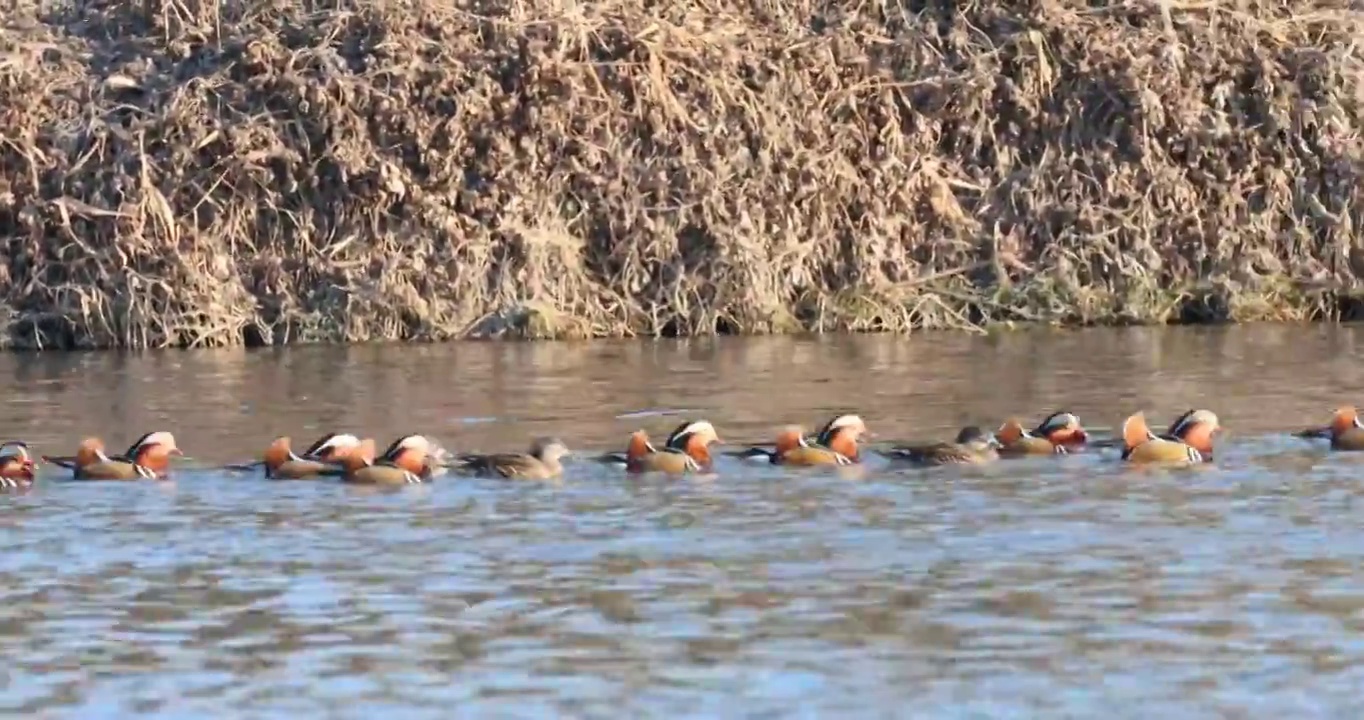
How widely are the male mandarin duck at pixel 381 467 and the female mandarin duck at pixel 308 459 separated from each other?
6 centimetres

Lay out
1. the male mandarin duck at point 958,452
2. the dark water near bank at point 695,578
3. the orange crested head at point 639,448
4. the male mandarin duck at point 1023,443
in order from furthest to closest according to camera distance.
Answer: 1. the male mandarin duck at point 1023,443
2. the male mandarin duck at point 958,452
3. the orange crested head at point 639,448
4. the dark water near bank at point 695,578

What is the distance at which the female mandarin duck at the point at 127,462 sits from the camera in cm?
1611

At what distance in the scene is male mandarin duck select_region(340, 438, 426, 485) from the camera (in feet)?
52.3

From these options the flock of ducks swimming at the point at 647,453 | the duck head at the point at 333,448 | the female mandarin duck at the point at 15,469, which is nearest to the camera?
the female mandarin duck at the point at 15,469

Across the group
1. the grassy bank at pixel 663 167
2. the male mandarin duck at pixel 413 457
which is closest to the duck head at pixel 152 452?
the male mandarin duck at pixel 413 457

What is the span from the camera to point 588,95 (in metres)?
26.9

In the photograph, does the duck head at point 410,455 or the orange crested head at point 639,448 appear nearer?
the duck head at point 410,455

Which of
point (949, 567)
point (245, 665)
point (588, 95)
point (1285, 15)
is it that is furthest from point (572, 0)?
point (245, 665)

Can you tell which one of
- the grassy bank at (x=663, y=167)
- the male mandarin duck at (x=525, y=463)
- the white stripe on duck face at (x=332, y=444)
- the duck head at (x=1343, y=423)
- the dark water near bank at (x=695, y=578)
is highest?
the grassy bank at (x=663, y=167)

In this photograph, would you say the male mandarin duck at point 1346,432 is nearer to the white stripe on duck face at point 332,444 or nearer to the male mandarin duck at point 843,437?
the male mandarin duck at point 843,437

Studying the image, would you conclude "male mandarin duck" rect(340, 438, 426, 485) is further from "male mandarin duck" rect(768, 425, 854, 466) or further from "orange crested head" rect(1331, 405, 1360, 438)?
"orange crested head" rect(1331, 405, 1360, 438)

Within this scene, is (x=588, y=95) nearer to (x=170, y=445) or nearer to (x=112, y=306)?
(x=112, y=306)

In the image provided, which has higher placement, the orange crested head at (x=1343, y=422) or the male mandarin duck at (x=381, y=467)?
the orange crested head at (x=1343, y=422)

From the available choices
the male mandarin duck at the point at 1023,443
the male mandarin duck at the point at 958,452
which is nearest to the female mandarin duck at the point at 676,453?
the male mandarin duck at the point at 958,452
